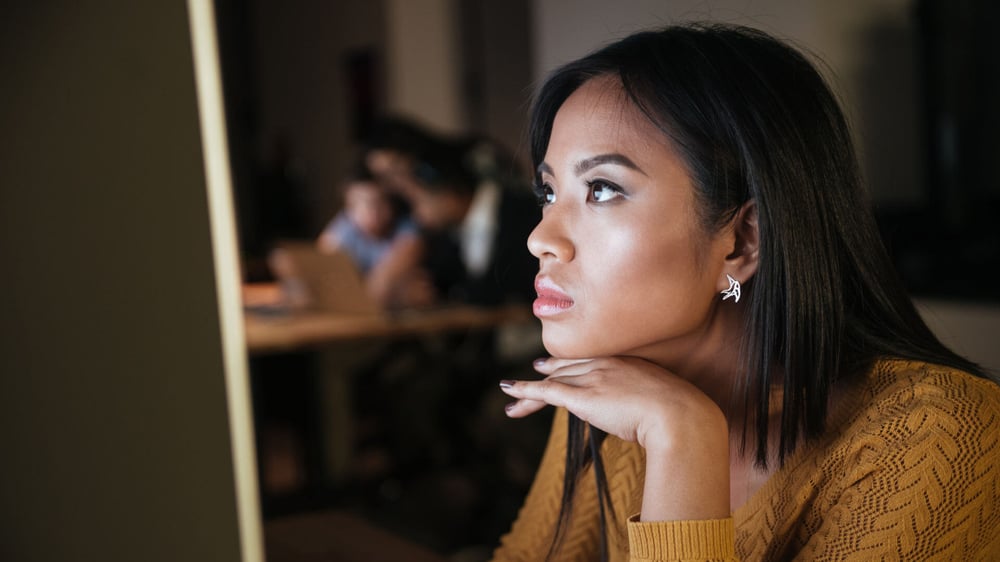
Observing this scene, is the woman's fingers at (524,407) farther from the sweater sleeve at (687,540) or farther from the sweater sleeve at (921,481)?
the sweater sleeve at (921,481)

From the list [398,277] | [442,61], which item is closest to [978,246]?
Answer: [398,277]

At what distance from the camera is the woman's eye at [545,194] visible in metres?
0.60

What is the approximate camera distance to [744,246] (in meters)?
0.64

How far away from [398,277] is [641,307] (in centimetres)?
241

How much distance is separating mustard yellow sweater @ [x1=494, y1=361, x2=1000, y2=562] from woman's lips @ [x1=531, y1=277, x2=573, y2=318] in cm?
16

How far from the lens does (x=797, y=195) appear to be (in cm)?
60

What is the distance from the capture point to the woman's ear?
63 cm

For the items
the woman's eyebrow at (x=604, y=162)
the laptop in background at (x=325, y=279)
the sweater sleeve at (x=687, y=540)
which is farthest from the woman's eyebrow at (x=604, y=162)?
the laptop in background at (x=325, y=279)

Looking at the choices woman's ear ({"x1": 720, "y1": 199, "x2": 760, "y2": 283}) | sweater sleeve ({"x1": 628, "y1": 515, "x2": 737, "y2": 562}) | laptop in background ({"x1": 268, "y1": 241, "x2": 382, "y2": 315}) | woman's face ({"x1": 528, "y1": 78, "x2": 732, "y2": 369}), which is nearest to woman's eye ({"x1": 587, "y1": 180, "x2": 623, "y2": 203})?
woman's face ({"x1": 528, "y1": 78, "x2": 732, "y2": 369})

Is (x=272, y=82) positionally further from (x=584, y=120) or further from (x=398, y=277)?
(x=584, y=120)

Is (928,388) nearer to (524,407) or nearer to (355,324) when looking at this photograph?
(524,407)

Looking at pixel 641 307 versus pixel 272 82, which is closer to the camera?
pixel 641 307

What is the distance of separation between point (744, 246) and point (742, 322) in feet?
0.30

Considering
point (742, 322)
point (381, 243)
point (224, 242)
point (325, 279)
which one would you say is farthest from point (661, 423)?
point (381, 243)
